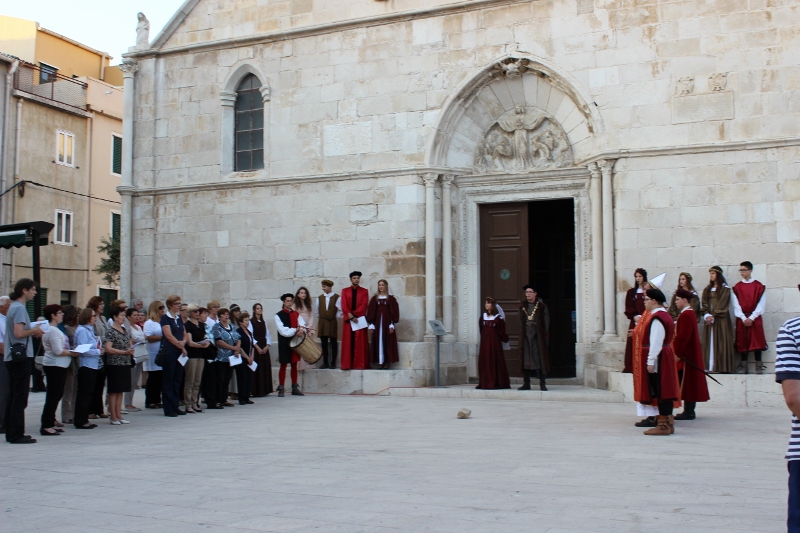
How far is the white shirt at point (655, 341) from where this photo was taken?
9.50m

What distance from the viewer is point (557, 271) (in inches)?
688

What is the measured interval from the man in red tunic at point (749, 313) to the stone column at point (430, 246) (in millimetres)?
4870

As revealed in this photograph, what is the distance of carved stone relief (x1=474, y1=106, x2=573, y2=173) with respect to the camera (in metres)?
15.3

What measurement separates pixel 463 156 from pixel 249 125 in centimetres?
437

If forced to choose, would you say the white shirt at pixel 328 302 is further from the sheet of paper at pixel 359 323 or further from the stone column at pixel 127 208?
the stone column at pixel 127 208

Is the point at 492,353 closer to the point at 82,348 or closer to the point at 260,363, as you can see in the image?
the point at 260,363

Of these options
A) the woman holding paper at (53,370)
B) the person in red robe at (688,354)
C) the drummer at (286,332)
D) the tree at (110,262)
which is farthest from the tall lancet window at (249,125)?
the tree at (110,262)

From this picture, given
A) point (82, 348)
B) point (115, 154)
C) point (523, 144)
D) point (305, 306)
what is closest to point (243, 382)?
point (305, 306)

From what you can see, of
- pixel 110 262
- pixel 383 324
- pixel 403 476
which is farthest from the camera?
pixel 110 262

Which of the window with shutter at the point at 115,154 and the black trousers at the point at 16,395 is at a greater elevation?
the window with shutter at the point at 115,154

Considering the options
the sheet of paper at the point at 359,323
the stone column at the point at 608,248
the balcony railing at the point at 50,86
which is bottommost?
the sheet of paper at the point at 359,323

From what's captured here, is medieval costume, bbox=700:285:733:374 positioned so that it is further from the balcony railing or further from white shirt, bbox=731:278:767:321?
the balcony railing

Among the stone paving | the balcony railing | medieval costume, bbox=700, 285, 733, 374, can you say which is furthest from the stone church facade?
the balcony railing

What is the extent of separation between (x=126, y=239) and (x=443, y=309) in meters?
6.74
